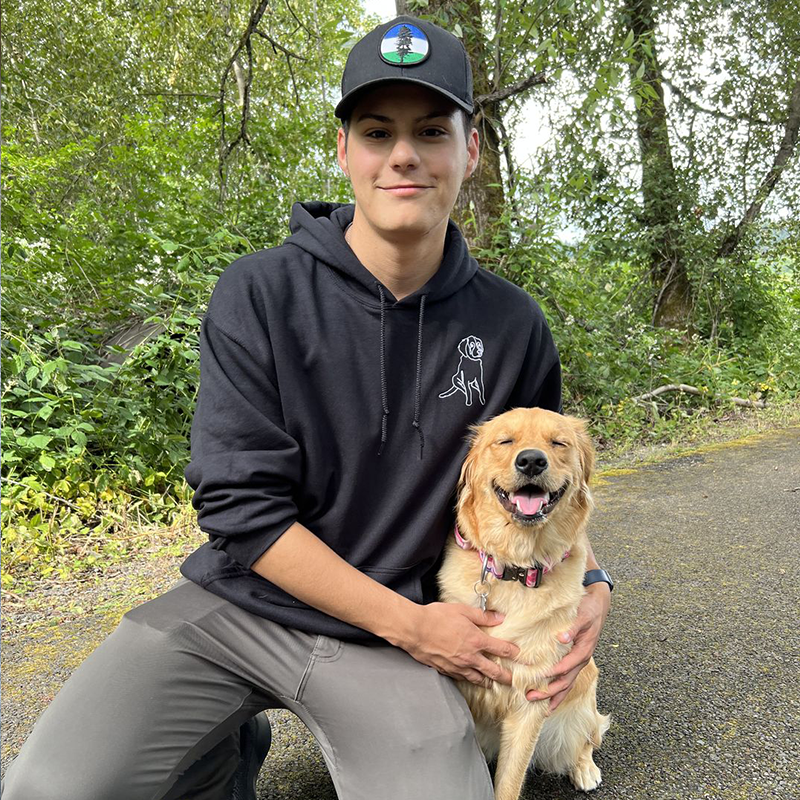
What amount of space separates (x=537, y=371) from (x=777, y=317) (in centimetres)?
847

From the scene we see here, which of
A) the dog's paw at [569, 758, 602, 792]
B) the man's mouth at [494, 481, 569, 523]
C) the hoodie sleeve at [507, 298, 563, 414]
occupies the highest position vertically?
the hoodie sleeve at [507, 298, 563, 414]

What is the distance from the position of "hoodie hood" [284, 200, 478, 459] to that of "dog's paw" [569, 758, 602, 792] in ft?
3.59

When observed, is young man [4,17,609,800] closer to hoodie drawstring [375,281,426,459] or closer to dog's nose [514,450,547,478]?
hoodie drawstring [375,281,426,459]

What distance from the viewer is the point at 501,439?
1.81 meters

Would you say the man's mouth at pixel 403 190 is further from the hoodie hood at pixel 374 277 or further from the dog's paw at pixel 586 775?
the dog's paw at pixel 586 775

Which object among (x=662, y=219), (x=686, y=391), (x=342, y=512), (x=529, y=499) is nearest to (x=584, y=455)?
(x=529, y=499)

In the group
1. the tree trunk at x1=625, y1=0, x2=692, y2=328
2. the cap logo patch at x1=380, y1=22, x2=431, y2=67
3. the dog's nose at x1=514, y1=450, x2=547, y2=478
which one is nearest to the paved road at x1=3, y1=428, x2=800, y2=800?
the dog's nose at x1=514, y1=450, x2=547, y2=478

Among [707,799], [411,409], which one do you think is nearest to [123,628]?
[411,409]

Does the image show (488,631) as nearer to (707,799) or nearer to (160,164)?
(707,799)

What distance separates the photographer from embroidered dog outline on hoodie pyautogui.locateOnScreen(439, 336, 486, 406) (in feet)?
6.03

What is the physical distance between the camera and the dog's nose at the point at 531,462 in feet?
5.78

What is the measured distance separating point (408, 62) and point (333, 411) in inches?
37.1

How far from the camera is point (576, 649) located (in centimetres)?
176

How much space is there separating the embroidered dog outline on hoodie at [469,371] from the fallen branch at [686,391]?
5.18 meters
